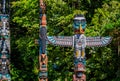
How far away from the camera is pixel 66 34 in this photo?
26.7 metres

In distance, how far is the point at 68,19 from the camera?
26.4 metres

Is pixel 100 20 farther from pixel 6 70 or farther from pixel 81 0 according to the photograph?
pixel 6 70

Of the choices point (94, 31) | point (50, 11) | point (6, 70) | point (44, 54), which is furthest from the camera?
point (50, 11)

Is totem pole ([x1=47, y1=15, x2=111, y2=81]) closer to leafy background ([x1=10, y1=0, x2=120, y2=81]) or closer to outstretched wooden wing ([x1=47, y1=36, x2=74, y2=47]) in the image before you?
outstretched wooden wing ([x1=47, y1=36, x2=74, y2=47])

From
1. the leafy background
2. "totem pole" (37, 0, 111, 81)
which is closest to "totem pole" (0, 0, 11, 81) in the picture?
the leafy background

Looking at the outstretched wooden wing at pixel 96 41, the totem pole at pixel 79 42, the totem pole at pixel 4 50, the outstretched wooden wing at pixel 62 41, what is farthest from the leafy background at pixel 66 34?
the outstretched wooden wing at pixel 62 41

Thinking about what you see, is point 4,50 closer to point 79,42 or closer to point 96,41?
point 79,42

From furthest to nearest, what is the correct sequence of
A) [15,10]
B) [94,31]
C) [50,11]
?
1. [15,10]
2. [50,11]
3. [94,31]

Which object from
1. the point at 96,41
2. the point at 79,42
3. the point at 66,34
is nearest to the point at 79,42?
the point at 79,42

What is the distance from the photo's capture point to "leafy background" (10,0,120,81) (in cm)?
2502

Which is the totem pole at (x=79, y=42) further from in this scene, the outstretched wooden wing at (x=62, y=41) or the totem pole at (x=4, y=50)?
the totem pole at (x=4, y=50)

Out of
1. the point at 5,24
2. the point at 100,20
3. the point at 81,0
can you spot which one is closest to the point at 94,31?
the point at 100,20

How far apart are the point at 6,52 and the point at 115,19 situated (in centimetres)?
599

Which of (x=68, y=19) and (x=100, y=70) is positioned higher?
(x=68, y=19)
